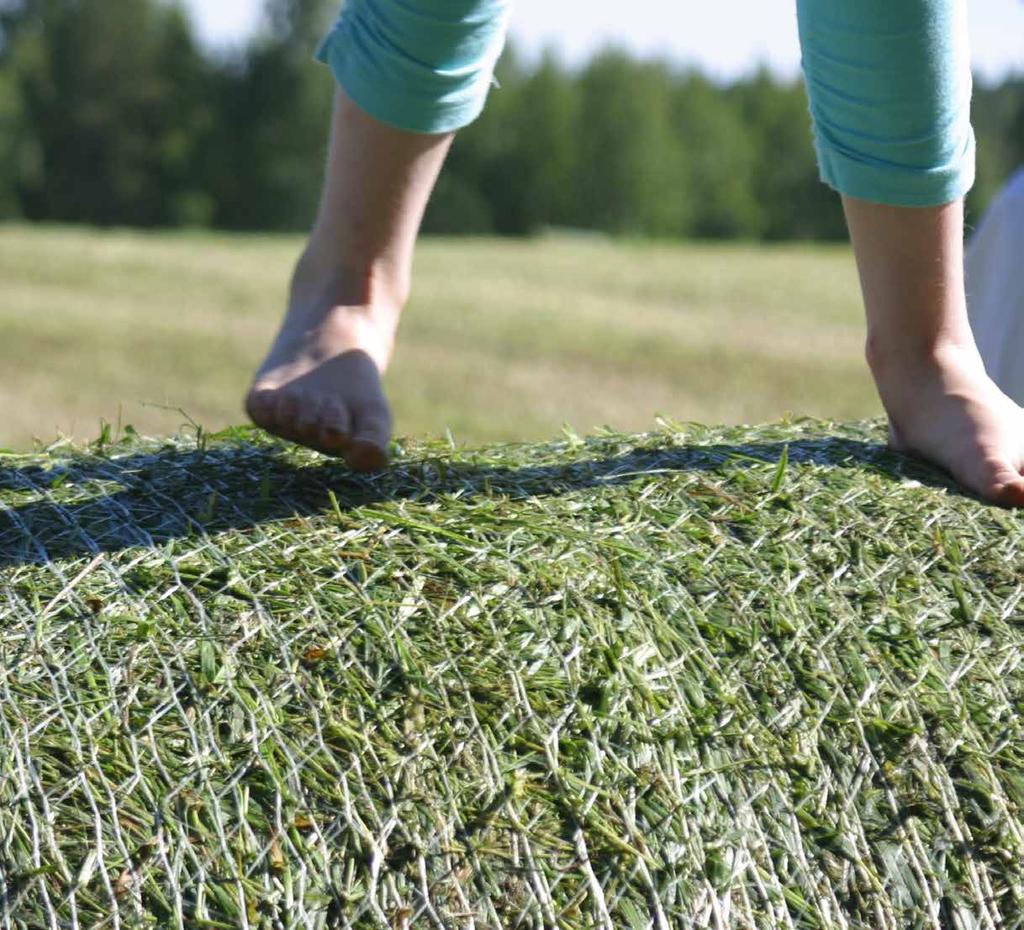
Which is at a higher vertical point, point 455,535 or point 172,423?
point 455,535

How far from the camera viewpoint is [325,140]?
28562 mm

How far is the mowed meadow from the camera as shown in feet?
22.9

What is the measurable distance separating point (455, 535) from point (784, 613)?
1.14ft

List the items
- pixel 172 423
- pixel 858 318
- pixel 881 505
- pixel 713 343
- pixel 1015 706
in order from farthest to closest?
pixel 858 318 → pixel 713 343 → pixel 172 423 → pixel 881 505 → pixel 1015 706

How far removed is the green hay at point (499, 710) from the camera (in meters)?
1.21

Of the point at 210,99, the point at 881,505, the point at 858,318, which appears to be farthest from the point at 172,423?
the point at 210,99

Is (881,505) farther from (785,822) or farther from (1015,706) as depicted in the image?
(785,822)

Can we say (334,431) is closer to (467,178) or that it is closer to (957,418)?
(957,418)

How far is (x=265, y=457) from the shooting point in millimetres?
1827

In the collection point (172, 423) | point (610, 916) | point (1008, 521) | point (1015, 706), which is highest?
point (1008, 521)

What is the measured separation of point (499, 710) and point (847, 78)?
38.2 inches

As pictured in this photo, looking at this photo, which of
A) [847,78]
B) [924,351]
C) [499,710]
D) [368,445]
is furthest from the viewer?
[924,351]

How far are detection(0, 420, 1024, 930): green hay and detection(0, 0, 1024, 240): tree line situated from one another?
2595 cm

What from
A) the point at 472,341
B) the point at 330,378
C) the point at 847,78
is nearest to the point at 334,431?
the point at 330,378
